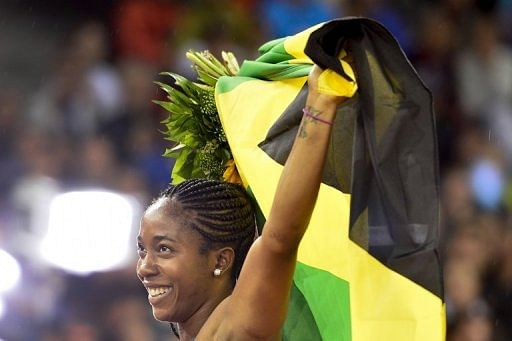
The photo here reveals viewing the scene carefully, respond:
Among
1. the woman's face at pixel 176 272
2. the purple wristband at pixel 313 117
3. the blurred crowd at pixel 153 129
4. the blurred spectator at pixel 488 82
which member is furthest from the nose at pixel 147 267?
the blurred spectator at pixel 488 82

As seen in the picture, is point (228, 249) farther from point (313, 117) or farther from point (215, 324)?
point (313, 117)

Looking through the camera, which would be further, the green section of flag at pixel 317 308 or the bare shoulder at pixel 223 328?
the green section of flag at pixel 317 308

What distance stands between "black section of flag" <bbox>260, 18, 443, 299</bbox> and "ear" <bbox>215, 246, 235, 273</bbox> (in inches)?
13.6

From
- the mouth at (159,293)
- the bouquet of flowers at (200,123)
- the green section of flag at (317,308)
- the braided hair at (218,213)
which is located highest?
the bouquet of flowers at (200,123)

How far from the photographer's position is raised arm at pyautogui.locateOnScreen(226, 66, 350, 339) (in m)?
2.67

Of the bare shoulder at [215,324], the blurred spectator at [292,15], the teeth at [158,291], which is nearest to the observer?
the bare shoulder at [215,324]

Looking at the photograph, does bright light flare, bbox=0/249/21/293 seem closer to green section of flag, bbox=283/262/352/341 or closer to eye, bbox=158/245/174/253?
green section of flag, bbox=283/262/352/341

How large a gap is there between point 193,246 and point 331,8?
193 inches

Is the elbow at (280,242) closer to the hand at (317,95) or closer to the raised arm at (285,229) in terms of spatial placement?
the raised arm at (285,229)

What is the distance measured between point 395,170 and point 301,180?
0.27 m

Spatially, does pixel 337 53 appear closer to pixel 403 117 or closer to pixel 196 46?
pixel 403 117

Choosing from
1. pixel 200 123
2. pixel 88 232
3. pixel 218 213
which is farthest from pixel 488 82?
pixel 218 213

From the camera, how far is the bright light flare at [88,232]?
6.46m

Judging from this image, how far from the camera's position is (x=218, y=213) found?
3.07m
